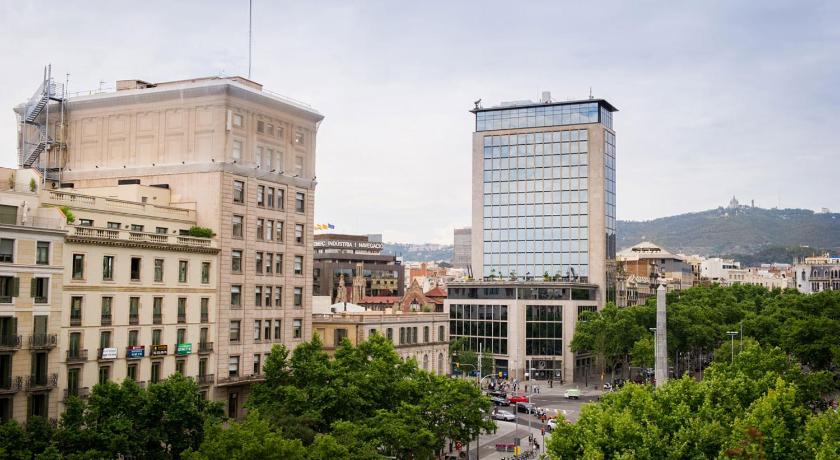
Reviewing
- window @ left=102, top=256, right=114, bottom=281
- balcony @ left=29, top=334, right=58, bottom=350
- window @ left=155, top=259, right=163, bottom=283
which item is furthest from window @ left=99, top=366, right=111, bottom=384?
window @ left=155, top=259, right=163, bottom=283

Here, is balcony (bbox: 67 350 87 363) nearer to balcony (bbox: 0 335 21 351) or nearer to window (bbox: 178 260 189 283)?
balcony (bbox: 0 335 21 351)

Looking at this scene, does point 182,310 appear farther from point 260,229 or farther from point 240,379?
point 260,229

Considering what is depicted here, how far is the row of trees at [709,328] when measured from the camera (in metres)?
124

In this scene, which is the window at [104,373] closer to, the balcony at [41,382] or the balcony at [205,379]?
the balcony at [41,382]

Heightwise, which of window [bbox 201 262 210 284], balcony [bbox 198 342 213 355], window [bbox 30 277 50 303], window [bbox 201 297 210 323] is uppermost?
window [bbox 201 262 210 284]

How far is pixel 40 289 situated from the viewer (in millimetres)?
66875

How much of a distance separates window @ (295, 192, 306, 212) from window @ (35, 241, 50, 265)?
31363 millimetres

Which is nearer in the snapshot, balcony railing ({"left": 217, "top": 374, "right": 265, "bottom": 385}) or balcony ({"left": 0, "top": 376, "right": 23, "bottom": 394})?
balcony ({"left": 0, "top": 376, "right": 23, "bottom": 394})

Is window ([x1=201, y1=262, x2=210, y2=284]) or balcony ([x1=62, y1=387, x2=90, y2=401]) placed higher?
window ([x1=201, y1=262, x2=210, y2=284])

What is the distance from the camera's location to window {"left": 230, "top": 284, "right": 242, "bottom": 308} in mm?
86625

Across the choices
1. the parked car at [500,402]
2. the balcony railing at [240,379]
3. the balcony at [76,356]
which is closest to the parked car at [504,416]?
the parked car at [500,402]

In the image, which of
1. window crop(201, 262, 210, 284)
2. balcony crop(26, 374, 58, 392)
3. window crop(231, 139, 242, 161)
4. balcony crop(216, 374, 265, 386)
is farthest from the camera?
window crop(231, 139, 242, 161)

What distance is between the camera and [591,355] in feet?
552

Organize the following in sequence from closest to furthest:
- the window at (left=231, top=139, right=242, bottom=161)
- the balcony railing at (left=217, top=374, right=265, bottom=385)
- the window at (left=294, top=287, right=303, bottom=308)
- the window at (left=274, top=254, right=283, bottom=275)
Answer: the balcony railing at (left=217, top=374, right=265, bottom=385) < the window at (left=231, top=139, right=242, bottom=161) < the window at (left=274, top=254, right=283, bottom=275) < the window at (left=294, top=287, right=303, bottom=308)
